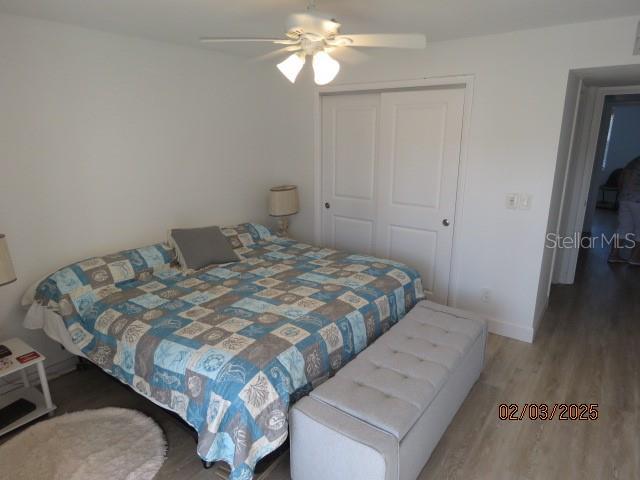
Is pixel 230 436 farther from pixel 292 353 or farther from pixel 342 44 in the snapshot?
pixel 342 44

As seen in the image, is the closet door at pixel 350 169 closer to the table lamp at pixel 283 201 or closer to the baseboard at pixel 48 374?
the table lamp at pixel 283 201

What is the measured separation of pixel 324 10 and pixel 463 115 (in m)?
1.44

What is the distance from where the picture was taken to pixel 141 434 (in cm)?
215

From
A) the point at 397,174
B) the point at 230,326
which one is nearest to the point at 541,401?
the point at 230,326

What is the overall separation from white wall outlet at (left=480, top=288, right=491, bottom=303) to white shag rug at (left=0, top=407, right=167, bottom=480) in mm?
2566

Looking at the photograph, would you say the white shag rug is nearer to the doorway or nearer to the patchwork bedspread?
the patchwork bedspread

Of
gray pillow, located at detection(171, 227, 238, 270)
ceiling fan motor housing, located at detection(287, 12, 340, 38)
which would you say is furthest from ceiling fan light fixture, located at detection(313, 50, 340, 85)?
gray pillow, located at detection(171, 227, 238, 270)

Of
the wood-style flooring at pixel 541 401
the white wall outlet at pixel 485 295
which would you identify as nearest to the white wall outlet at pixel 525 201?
the white wall outlet at pixel 485 295

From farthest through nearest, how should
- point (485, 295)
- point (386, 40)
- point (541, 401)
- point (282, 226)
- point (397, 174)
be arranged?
point (282, 226)
point (397, 174)
point (485, 295)
point (541, 401)
point (386, 40)

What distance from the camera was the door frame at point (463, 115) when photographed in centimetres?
307

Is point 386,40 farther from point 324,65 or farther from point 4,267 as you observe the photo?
point 4,267

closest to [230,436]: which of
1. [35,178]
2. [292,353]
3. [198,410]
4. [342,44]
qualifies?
[198,410]
